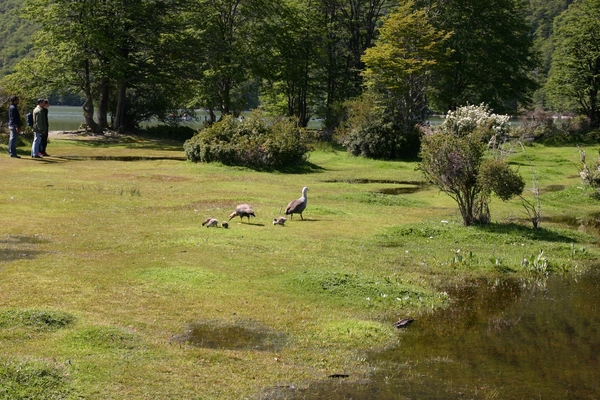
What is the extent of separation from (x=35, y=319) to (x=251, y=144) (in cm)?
2023

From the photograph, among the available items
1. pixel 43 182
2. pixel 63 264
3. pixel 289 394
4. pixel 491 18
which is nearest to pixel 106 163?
pixel 43 182

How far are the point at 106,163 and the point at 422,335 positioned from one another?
72.7 feet

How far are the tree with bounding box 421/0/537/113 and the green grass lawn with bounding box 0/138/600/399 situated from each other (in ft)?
93.5

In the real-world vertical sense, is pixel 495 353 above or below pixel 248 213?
below

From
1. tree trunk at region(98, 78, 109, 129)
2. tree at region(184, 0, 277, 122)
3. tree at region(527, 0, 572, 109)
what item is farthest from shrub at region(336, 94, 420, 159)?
tree at region(527, 0, 572, 109)

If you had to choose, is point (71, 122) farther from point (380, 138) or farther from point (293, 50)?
point (380, 138)

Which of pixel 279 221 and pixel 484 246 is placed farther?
pixel 279 221

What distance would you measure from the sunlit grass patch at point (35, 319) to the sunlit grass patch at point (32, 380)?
1127mm

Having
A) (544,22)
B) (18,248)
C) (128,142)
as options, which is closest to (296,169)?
(128,142)

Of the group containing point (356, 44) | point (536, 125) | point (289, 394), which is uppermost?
point (356, 44)

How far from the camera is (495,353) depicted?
8273 millimetres

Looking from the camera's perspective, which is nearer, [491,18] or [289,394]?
[289,394]

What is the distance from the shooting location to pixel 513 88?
52344 mm

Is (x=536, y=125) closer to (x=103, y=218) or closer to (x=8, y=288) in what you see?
(x=103, y=218)
